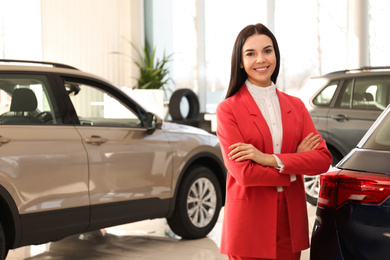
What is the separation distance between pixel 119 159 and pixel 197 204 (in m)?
1.19

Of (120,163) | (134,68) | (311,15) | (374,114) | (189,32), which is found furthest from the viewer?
(311,15)

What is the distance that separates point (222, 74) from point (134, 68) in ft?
10.6

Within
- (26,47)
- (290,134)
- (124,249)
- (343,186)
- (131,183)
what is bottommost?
(124,249)

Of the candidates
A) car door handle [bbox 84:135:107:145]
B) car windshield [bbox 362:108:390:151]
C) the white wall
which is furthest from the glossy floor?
the white wall

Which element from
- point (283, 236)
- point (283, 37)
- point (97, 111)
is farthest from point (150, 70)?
point (283, 236)

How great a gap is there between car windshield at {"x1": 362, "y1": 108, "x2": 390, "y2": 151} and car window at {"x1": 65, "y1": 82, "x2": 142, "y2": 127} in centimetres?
273

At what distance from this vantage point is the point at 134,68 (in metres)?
13.0

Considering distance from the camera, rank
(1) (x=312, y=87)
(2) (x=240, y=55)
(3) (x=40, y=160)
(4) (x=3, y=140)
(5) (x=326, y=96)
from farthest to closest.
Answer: (1) (x=312, y=87) → (5) (x=326, y=96) → (3) (x=40, y=160) → (4) (x=3, y=140) → (2) (x=240, y=55)

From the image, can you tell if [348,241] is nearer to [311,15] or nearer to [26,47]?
[26,47]

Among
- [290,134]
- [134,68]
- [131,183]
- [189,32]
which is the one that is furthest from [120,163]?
[189,32]

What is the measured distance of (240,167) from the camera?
2.41 meters

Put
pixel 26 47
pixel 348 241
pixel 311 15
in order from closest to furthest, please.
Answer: pixel 348 241, pixel 26 47, pixel 311 15

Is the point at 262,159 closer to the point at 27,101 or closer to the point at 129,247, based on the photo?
the point at 27,101

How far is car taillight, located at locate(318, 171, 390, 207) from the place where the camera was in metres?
2.38
